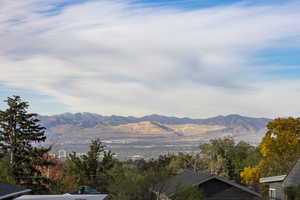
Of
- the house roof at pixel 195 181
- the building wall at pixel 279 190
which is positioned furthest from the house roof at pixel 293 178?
the house roof at pixel 195 181

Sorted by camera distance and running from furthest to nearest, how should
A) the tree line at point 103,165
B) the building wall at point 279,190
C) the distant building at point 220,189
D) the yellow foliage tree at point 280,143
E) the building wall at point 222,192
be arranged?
the yellow foliage tree at point 280,143 < the building wall at point 222,192 < the distant building at point 220,189 < the building wall at point 279,190 < the tree line at point 103,165

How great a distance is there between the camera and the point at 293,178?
122ft

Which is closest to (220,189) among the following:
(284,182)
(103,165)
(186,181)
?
(186,181)

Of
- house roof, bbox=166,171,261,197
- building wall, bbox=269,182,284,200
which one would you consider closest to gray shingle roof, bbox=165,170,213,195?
house roof, bbox=166,171,261,197

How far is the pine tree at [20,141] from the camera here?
4188 cm

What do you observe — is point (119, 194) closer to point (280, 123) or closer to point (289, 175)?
point (289, 175)

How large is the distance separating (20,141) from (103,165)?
1371cm

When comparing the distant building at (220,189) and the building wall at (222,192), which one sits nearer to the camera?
the distant building at (220,189)

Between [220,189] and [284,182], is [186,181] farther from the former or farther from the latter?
[284,182]

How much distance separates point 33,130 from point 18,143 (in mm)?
1587

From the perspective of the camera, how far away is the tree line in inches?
1418

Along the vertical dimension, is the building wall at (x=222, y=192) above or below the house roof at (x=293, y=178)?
below

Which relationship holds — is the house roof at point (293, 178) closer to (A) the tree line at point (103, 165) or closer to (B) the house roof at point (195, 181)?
(B) the house roof at point (195, 181)

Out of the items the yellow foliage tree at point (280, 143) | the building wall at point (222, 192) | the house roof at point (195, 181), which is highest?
the yellow foliage tree at point (280, 143)
